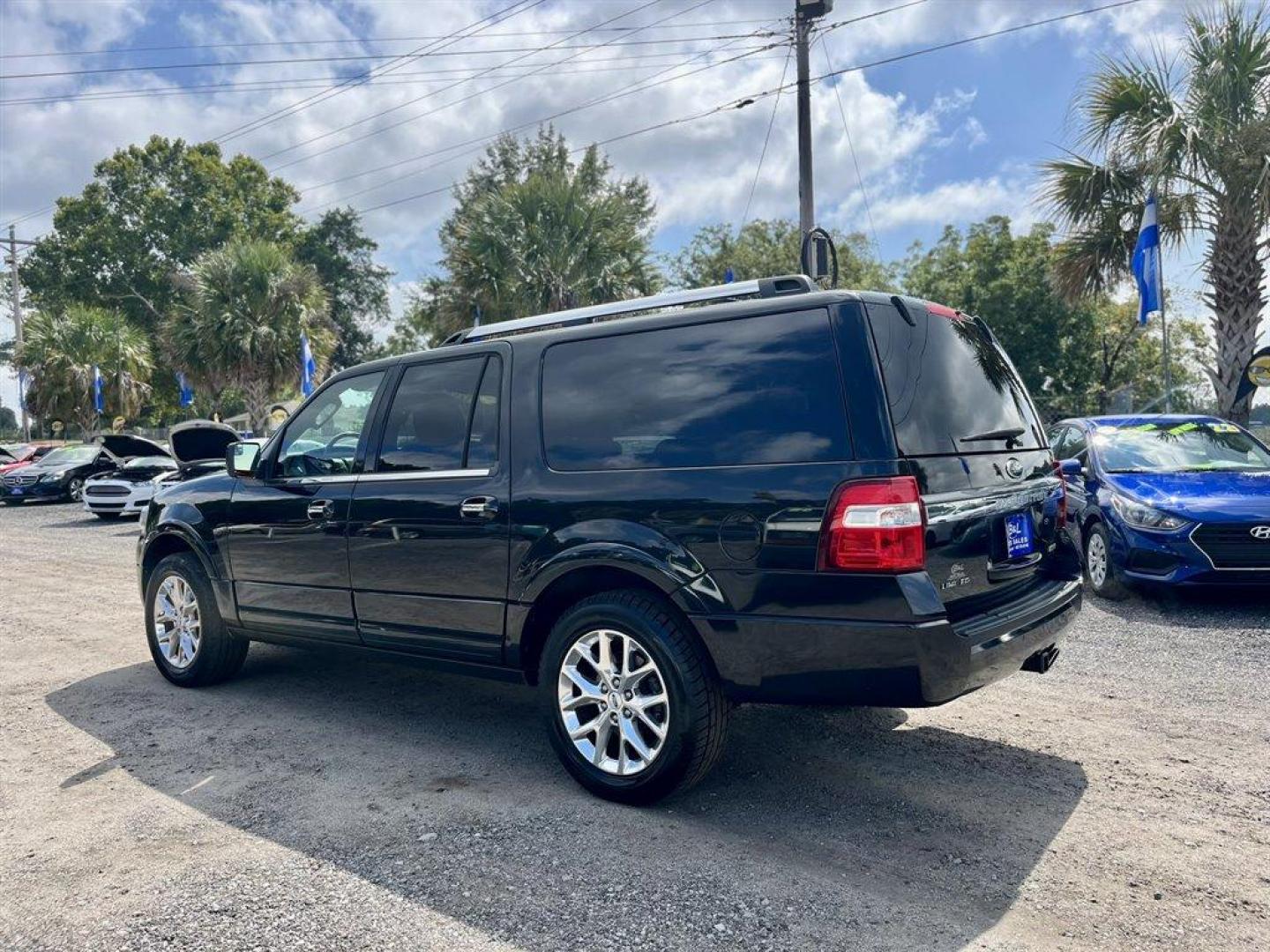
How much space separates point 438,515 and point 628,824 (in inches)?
62.3

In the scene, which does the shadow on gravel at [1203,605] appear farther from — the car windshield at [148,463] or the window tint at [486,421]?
the car windshield at [148,463]

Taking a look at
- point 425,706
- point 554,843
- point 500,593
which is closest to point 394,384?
point 500,593

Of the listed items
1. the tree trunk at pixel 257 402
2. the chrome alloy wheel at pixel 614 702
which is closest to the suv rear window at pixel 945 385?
the chrome alloy wheel at pixel 614 702

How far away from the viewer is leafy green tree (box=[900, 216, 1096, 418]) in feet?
98.6

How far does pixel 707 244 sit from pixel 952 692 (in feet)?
131

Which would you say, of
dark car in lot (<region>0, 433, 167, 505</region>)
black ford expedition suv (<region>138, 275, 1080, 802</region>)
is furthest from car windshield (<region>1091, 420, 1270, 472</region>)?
dark car in lot (<region>0, 433, 167, 505</region>)

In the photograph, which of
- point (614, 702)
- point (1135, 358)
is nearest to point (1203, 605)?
point (614, 702)

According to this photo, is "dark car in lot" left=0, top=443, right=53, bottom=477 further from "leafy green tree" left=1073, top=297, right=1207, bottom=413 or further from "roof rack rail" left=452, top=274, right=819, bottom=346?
"leafy green tree" left=1073, top=297, right=1207, bottom=413

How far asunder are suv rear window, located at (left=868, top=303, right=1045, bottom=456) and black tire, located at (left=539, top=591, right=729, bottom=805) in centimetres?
108

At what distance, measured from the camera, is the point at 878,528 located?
3.21 metres

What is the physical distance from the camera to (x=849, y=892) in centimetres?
303

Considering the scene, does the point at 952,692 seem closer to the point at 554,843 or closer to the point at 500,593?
the point at 554,843

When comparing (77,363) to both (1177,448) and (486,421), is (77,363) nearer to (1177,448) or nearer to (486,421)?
(486,421)

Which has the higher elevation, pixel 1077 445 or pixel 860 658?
pixel 1077 445
